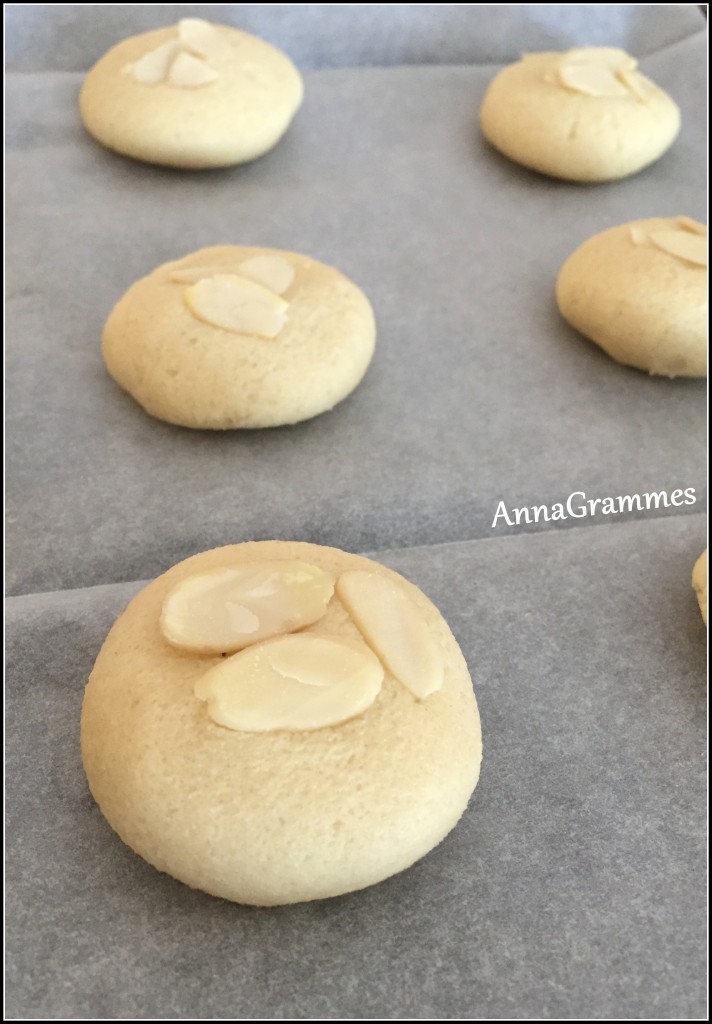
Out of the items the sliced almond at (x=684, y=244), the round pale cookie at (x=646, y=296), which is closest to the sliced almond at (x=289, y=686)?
the round pale cookie at (x=646, y=296)

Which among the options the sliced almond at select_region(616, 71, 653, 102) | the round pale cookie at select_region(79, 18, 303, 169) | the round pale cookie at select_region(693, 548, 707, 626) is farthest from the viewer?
the sliced almond at select_region(616, 71, 653, 102)

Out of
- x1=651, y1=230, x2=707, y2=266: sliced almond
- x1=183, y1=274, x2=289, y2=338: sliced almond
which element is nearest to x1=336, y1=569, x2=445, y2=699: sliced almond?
x1=183, y1=274, x2=289, y2=338: sliced almond

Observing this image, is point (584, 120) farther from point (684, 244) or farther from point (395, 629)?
point (395, 629)

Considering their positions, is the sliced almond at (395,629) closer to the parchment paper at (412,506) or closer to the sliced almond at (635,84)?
the parchment paper at (412,506)

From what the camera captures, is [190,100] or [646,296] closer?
[646,296]

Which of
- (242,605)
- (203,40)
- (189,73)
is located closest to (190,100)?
(189,73)

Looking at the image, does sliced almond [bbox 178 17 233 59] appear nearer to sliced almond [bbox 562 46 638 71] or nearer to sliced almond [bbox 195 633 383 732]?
sliced almond [bbox 562 46 638 71]

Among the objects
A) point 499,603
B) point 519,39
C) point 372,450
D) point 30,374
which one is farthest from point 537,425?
point 519,39
